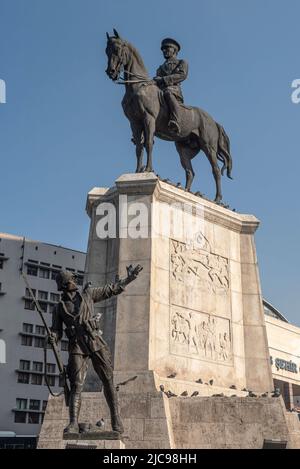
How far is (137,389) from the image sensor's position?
41.2 ft

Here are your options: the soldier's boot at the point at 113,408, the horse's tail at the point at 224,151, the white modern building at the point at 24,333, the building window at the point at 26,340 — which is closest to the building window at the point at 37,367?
the white modern building at the point at 24,333

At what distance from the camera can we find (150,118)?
53.2 feet

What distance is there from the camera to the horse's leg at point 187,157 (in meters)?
17.9

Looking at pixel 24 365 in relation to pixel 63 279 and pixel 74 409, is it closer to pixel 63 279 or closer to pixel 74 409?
pixel 63 279

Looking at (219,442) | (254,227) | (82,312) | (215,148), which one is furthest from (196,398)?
(215,148)

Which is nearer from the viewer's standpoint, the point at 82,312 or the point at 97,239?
the point at 82,312

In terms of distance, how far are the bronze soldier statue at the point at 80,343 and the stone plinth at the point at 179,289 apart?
161 inches

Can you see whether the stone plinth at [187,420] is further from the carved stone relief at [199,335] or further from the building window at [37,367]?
the building window at [37,367]

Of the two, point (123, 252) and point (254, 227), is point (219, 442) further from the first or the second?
point (254, 227)

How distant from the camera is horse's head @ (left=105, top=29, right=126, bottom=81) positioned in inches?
635
